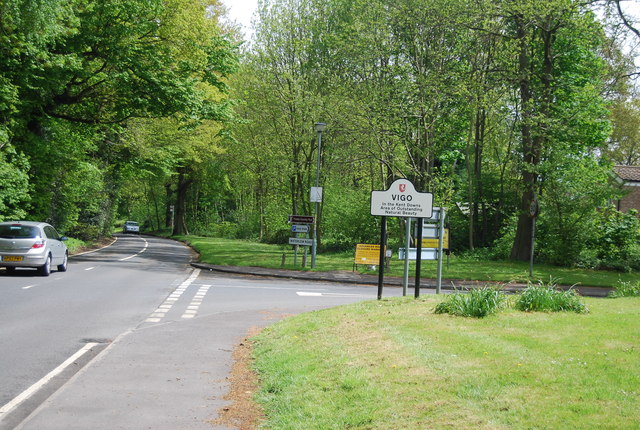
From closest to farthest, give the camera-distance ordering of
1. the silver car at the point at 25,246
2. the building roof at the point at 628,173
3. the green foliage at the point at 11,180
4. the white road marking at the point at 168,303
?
1. the white road marking at the point at 168,303
2. the silver car at the point at 25,246
3. the green foliage at the point at 11,180
4. the building roof at the point at 628,173

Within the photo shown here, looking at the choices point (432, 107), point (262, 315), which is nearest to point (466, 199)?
point (432, 107)

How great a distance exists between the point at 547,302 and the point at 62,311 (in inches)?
383

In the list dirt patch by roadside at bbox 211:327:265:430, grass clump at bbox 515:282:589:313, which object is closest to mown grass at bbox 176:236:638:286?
grass clump at bbox 515:282:589:313

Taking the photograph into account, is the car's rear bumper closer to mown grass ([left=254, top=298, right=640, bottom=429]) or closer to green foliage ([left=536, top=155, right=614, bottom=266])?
mown grass ([left=254, top=298, right=640, bottom=429])

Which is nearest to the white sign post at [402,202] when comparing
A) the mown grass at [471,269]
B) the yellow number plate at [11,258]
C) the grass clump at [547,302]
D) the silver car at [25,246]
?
the grass clump at [547,302]

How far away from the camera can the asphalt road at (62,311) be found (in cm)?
897

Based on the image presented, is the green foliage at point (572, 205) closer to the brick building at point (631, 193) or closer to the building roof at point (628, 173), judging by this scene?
the building roof at point (628, 173)

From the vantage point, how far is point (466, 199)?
3912 centimetres

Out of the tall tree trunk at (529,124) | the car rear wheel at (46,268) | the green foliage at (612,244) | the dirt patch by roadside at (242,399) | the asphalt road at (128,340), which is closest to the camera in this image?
the dirt patch by roadside at (242,399)

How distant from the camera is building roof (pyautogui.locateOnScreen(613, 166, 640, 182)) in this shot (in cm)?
4344

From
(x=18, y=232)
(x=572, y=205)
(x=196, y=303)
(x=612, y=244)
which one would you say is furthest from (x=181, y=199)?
(x=196, y=303)

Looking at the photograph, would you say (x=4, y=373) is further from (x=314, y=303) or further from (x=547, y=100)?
(x=547, y=100)

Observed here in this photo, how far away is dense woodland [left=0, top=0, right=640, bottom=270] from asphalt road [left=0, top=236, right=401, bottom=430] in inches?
296

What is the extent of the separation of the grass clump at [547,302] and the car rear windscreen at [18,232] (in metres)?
16.1
